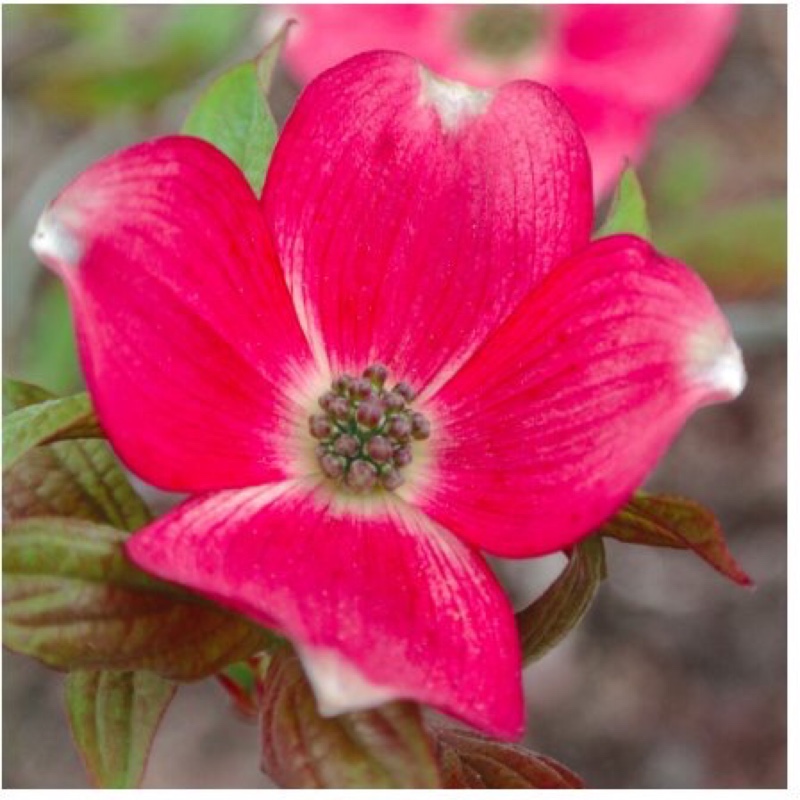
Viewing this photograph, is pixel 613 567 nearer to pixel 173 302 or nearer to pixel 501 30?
pixel 501 30

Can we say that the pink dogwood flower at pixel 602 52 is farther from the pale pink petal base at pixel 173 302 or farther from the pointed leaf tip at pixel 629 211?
the pale pink petal base at pixel 173 302

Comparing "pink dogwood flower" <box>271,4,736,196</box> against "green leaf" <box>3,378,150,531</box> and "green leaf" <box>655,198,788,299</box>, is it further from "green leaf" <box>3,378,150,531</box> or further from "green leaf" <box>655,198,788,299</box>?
"green leaf" <box>3,378,150,531</box>

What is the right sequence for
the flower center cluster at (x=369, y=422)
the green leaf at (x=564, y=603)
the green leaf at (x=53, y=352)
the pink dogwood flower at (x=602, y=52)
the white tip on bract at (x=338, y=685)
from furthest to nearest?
the green leaf at (x=53, y=352)
the pink dogwood flower at (x=602, y=52)
the flower center cluster at (x=369, y=422)
the green leaf at (x=564, y=603)
the white tip on bract at (x=338, y=685)

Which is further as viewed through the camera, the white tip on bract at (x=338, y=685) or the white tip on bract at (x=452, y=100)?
the white tip on bract at (x=452, y=100)

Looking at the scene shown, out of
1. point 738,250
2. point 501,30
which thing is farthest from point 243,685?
point 501,30

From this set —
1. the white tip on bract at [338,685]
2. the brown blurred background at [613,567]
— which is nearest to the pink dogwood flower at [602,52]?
the brown blurred background at [613,567]

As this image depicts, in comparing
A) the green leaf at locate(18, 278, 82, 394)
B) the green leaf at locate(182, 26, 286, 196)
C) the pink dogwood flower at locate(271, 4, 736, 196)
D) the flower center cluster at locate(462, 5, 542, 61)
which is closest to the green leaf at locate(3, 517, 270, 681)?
the green leaf at locate(182, 26, 286, 196)

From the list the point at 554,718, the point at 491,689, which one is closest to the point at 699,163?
the point at 554,718
